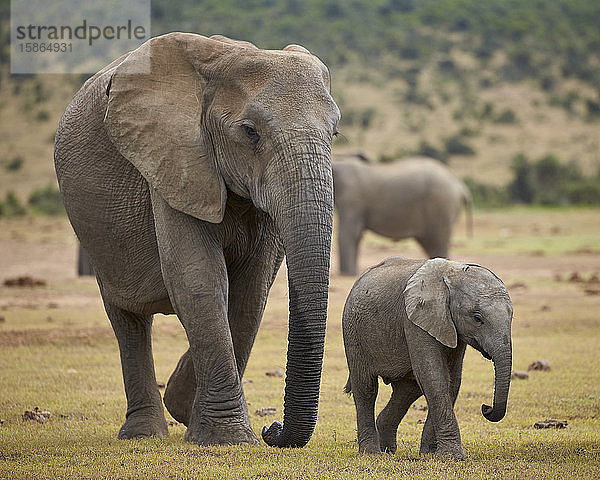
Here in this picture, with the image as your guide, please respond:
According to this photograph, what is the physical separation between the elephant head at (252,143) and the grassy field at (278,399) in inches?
24.1

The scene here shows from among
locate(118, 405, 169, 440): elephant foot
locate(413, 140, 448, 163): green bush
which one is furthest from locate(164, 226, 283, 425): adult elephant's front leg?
locate(413, 140, 448, 163): green bush

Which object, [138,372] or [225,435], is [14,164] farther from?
[225,435]

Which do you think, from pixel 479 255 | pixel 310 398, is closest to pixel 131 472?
pixel 310 398

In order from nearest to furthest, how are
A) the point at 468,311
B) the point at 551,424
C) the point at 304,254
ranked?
the point at 304,254
the point at 468,311
the point at 551,424

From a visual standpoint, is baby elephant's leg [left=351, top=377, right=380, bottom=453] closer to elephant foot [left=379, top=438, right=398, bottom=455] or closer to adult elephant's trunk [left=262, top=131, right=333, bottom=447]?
elephant foot [left=379, top=438, right=398, bottom=455]

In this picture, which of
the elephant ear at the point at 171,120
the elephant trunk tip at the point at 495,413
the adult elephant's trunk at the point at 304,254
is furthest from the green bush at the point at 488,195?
the adult elephant's trunk at the point at 304,254

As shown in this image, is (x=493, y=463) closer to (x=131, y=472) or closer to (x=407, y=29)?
(x=131, y=472)

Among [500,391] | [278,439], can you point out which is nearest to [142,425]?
[278,439]

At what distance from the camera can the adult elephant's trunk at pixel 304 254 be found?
226 inches

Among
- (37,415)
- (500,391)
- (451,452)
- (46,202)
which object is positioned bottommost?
(46,202)

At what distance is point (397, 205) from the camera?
67.0 feet

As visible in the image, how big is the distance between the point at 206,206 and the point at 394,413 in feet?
5.83

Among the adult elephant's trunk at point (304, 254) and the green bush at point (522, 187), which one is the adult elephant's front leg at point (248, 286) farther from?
the green bush at point (522, 187)

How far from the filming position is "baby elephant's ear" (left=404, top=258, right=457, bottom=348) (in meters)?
6.12
